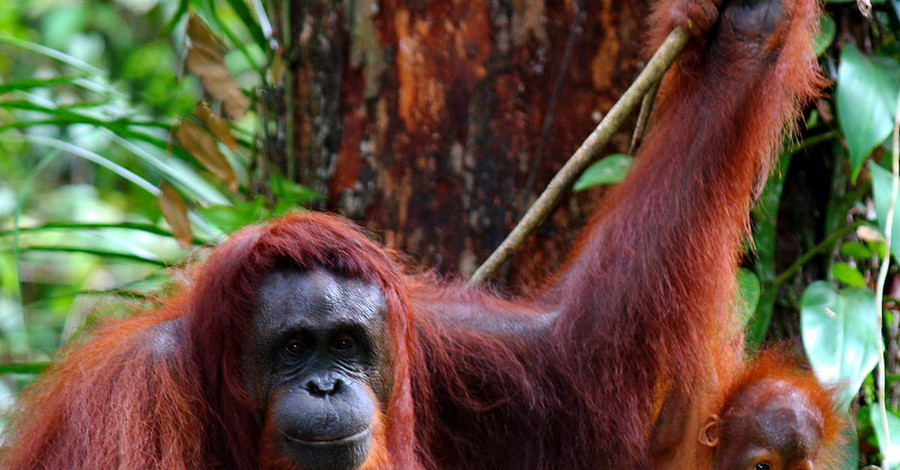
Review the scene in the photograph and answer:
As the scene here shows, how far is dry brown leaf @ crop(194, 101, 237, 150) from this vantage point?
327 centimetres

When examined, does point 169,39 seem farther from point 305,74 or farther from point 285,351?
point 285,351

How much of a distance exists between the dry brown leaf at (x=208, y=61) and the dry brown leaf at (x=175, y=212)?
39cm

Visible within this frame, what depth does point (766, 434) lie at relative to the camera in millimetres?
2641

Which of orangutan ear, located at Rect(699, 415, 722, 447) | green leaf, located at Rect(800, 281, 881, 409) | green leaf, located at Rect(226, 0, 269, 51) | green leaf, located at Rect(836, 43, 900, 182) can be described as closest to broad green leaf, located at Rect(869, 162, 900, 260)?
green leaf, located at Rect(836, 43, 900, 182)

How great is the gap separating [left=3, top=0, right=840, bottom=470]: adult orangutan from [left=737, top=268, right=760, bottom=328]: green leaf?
8 cm

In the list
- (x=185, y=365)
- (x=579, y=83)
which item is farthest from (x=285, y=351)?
(x=579, y=83)

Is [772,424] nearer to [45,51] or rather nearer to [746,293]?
[746,293]

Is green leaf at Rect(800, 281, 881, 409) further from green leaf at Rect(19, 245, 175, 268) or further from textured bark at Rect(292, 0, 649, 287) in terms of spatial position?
green leaf at Rect(19, 245, 175, 268)

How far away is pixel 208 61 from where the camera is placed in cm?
339

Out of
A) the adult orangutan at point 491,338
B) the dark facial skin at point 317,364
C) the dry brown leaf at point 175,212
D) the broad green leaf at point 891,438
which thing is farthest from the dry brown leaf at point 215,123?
the broad green leaf at point 891,438

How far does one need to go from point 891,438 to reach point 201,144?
2.27m

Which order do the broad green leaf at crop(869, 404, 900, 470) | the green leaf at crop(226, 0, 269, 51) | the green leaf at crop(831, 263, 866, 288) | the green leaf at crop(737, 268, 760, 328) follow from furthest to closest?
the green leaf at crop(226, 0, 269, 51) → the green leaf at crop(831, 263, 866, 288) → the green leaf at crop(737, 268, 760, 328) → the broad green leaf at crop(869, 404, 900, 470)

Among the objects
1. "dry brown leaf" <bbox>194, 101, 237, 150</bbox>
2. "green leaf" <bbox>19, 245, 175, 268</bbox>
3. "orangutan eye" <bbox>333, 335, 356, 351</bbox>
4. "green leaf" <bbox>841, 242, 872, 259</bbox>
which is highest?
"dry brown leaf" <bbox>194, 101, 237, 150</bbox>

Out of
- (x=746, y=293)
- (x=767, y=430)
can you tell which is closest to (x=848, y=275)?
(x=746, y=293)
